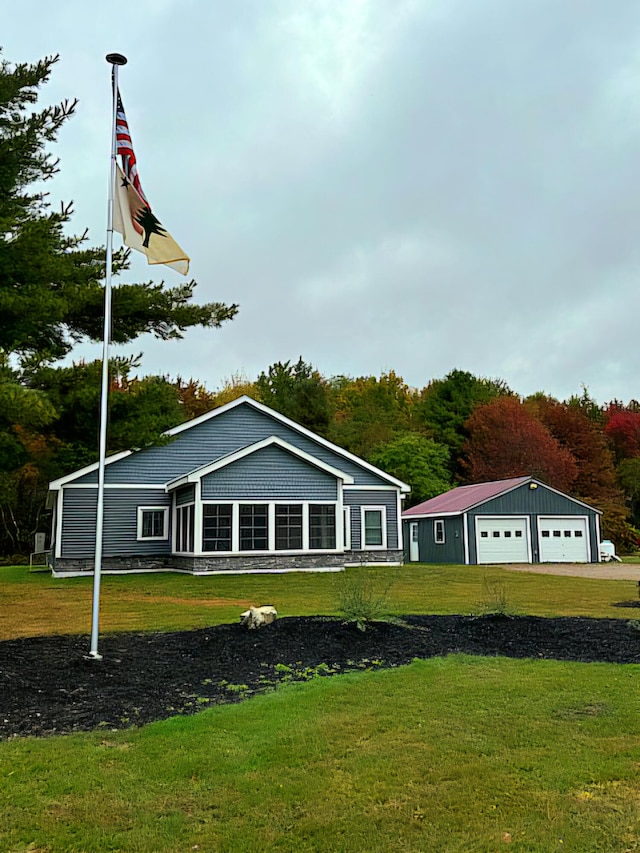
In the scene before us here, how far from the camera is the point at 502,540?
31.3 metres

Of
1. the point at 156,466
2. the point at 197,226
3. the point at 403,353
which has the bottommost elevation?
the point at 156,466

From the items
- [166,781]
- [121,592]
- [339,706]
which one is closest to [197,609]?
[121,592]

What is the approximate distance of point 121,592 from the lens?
701 inches

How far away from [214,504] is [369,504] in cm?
734

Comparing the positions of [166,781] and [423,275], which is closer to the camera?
[166,781]

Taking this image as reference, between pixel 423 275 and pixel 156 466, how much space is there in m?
14.7

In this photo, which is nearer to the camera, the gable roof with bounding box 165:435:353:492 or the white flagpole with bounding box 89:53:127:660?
the white flagpole with bounding box 89:53:127:660

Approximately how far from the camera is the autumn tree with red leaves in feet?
154

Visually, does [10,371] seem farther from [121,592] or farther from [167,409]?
[121,592]

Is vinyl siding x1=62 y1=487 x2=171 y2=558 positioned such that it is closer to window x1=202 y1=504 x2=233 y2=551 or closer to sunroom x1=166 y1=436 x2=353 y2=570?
sunroom x1=166 y1=436 x2=353 y2=570

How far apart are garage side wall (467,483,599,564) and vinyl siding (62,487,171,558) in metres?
13.4

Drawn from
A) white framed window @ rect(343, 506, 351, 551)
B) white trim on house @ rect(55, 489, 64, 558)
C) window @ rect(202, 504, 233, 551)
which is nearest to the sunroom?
window @ rect(202, 504, 233, 551)

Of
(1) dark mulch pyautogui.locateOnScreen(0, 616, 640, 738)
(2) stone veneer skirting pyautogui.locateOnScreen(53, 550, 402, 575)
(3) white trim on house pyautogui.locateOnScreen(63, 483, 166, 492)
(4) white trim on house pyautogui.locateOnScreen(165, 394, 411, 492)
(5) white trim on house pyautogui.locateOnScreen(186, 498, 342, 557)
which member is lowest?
(1) dark mulch pyautogui.locateOnScreen(0, 616, 640, 738)

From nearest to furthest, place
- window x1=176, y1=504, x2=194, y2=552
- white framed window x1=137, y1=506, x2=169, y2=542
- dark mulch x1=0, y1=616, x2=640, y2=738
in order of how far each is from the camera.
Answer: dark mulch x1=0, y1=616, x2=640, y2=738 < window x1=176, y1=504, x2=194, y2=552 < white framed window x1=137, y1=506, x2=169, y2=542
